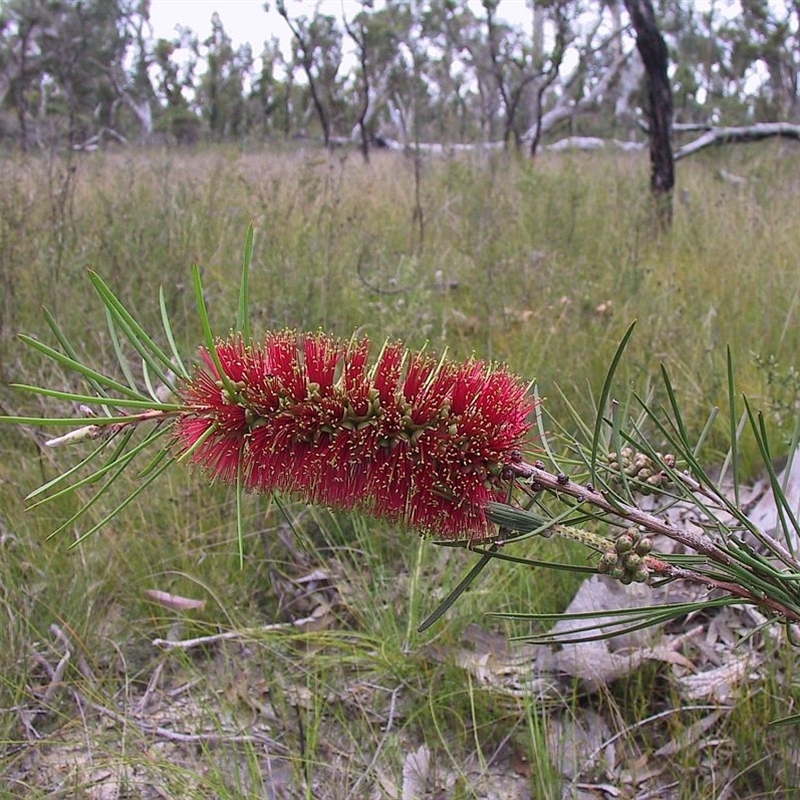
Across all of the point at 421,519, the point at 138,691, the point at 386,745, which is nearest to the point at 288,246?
the point at 138,691

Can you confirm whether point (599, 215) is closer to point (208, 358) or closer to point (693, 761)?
point (693, 761)

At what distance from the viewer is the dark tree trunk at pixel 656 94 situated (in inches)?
260

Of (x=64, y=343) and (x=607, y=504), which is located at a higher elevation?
(x=64, y=343)

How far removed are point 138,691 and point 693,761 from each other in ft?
4.56

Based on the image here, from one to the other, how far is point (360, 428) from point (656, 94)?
6.93 m

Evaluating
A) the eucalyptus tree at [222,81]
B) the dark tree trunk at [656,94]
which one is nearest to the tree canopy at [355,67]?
the eucalyptus tree at [222,81]

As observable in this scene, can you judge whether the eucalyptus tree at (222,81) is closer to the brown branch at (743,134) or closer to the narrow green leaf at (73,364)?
the brown branch at (743,134)

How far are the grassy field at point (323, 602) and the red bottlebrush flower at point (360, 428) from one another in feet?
0.29

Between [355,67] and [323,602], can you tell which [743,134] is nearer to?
[323,602]

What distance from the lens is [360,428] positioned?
85 centimetres

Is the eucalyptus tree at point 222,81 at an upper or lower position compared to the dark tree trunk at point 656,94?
upper

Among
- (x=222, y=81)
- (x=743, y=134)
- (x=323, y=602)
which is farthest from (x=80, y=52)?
(x=323, y=602)

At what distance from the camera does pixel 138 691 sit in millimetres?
2059

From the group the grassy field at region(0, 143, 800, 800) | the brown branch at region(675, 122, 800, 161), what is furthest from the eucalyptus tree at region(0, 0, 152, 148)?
the grassy field at region(0, 143, 800, 800)
